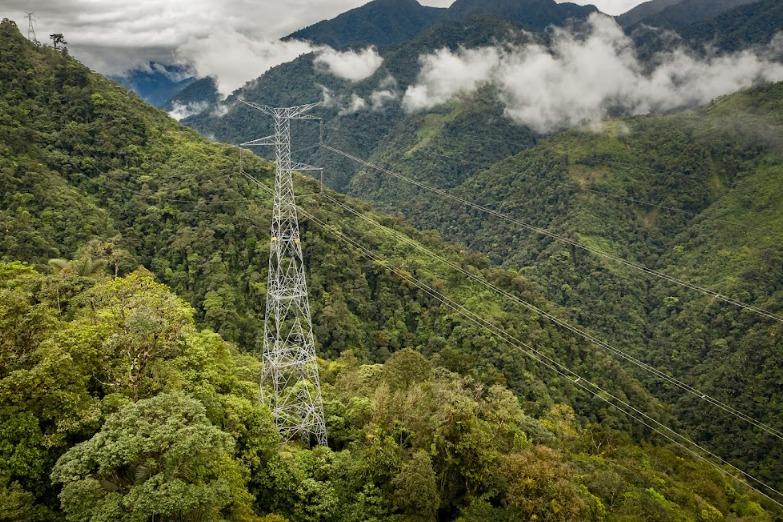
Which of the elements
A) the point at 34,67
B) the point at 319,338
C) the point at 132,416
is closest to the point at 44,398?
the point at 132,416

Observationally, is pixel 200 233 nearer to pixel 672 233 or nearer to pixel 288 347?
pixel 288 347

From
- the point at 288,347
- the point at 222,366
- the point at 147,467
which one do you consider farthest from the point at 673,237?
the point at 147,467

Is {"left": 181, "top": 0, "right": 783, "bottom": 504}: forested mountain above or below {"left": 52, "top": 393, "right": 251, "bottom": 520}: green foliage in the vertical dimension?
below

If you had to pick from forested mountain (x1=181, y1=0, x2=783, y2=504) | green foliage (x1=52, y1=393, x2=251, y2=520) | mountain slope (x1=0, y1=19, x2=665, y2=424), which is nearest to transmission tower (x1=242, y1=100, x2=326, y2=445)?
green foliage (x1=52, y1=393, x2=251, y2=520)

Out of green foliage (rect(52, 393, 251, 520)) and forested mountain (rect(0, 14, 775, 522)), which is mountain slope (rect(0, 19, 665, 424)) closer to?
forested mountain (rect(0, 14, 775, 522))

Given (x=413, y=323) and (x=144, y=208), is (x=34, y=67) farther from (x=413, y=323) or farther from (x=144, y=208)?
(x=413, y=323)

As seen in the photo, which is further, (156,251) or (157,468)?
(156,251)

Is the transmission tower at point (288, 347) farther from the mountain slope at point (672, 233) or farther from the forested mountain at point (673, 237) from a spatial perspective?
the mountain slope at point (672, 233)

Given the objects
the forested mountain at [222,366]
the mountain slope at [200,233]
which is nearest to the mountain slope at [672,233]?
the mountain slope at [200,233]

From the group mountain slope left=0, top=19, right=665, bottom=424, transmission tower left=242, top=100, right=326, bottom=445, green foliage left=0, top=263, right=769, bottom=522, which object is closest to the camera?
green foliage left=0, top=263, right=769, bottom=522
